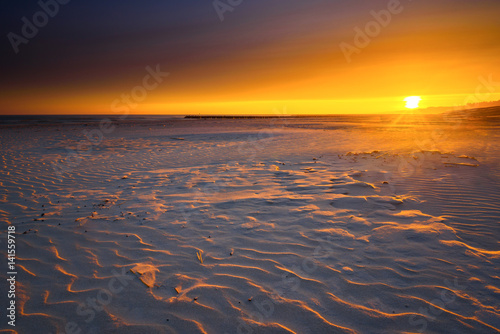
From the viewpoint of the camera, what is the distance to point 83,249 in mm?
3801

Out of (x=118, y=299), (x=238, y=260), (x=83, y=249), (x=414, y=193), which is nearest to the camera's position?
(x=118, y=299)

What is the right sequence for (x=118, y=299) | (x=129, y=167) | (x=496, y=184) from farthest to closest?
(x=129, y=167) < (x=496, y=184) < (x=118, y=299)

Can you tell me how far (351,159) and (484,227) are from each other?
19.2 feet

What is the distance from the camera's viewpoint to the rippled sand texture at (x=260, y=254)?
2.54m

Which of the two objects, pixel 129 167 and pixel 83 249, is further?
pixel 129 167

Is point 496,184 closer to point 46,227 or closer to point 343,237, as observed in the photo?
point 343,237

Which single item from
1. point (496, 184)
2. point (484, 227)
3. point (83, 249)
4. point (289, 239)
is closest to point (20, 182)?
point (83, 249)

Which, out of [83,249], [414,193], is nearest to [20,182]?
Result: [83,249]

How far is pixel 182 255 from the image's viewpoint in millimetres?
3623

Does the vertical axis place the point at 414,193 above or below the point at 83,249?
above

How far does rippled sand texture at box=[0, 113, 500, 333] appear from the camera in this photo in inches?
99.8

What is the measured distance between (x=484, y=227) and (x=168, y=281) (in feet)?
17.3

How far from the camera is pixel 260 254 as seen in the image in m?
3.62

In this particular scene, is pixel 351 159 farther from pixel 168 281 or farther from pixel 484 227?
pixel 168 281
